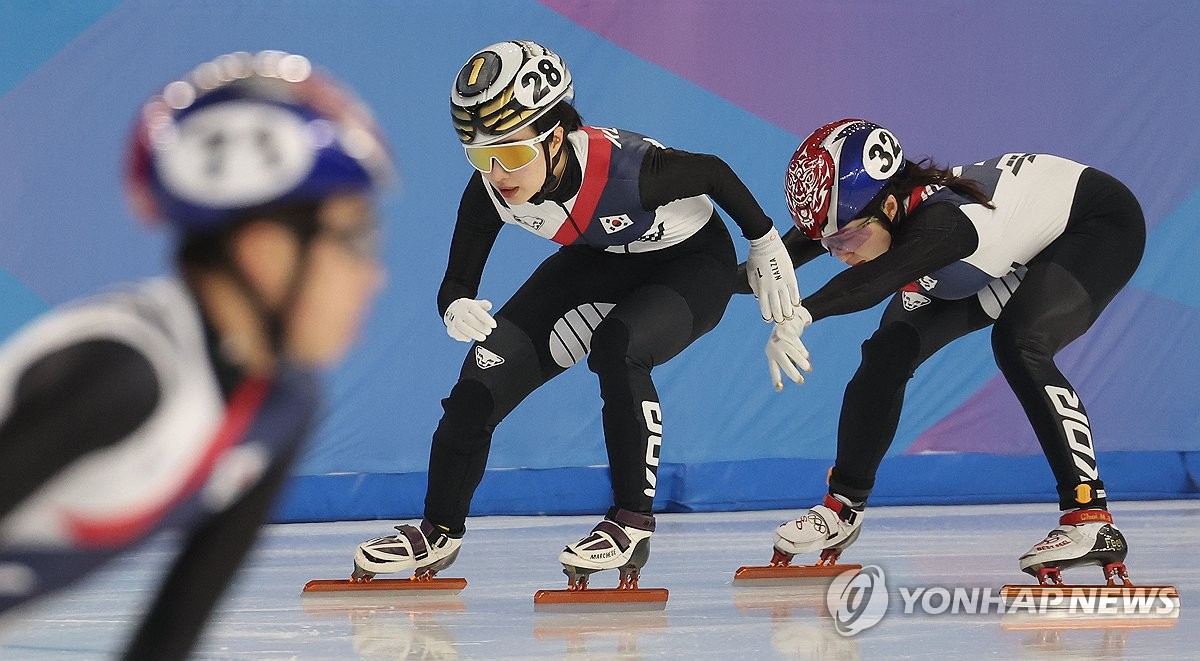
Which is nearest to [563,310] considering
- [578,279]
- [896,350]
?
[578,279]

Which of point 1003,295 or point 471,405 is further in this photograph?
point 1003,295

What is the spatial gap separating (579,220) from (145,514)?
330 cm

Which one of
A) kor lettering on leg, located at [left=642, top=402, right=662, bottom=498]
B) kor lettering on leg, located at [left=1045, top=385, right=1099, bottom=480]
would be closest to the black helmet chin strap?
kor lettering on leg, located at [left=642, top=402, right=662, bottom=498]

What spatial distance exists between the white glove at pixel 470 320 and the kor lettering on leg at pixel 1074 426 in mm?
1664

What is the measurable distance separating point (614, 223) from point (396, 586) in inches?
52.4

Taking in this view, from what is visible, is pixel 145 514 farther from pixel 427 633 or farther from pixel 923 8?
pixel 923 8

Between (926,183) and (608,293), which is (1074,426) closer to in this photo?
(926,183)

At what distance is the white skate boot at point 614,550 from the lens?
4059 mm

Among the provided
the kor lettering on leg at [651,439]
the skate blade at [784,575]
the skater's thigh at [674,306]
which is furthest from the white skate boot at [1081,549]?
the skater's thigh at [674,306]

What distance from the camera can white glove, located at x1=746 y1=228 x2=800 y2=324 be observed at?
4.39m

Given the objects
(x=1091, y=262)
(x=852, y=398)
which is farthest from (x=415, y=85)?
(x=1091, y=262)

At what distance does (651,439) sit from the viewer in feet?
13.6

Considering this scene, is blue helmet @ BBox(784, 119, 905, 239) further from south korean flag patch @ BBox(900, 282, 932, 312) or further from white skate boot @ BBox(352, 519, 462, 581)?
white skate boot @ BBox(352, 519, 462, 581)

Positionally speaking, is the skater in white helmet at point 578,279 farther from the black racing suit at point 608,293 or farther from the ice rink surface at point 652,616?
the ice rink surface at point 652,616
